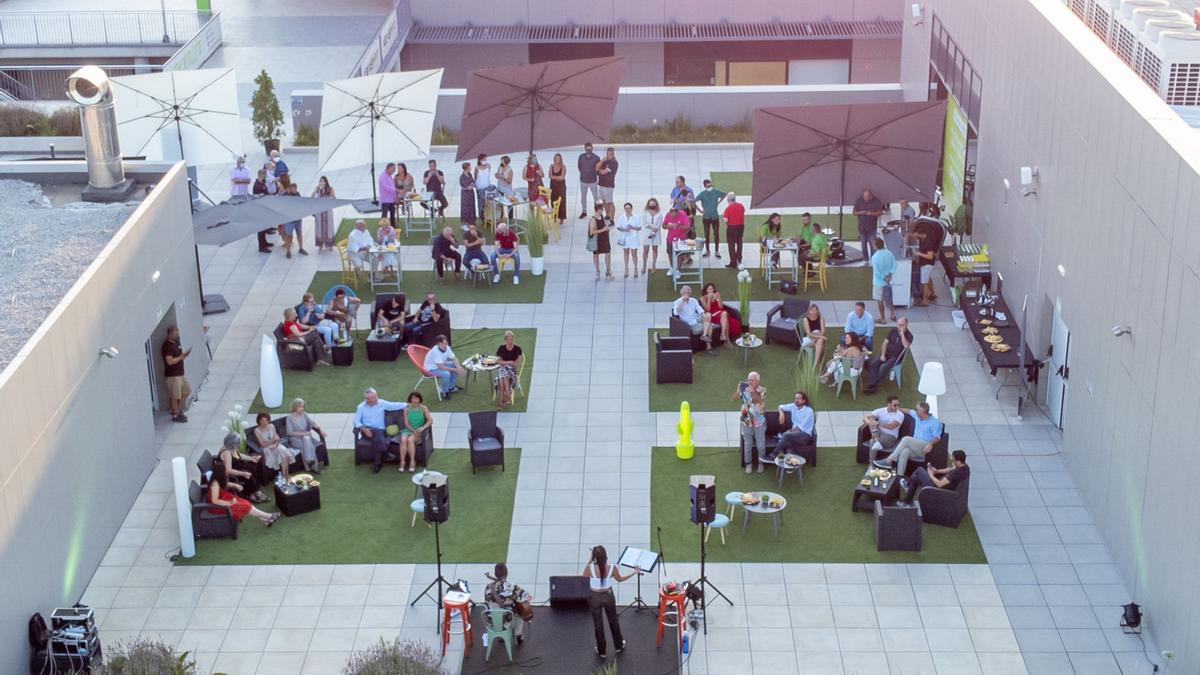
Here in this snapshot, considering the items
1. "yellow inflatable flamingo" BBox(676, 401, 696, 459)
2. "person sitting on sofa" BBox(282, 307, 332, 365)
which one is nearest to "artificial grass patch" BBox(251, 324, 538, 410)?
"person sitting on sofa" BBox(282, 307, 332, 365)

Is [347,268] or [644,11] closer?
[347,268]

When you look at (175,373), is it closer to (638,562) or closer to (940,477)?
(638,562)

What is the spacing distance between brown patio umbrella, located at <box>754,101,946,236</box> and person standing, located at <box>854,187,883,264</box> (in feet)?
0.61

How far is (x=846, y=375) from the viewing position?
21188mm

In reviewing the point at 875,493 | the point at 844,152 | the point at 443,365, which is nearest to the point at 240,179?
the point at 443,365

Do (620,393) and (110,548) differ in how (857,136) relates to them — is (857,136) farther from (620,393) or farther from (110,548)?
(110,548)

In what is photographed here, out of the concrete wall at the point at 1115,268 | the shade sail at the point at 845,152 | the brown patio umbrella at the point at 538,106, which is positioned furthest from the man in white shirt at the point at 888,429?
the brown patio umbrella at the point at 538,106

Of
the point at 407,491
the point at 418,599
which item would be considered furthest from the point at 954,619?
the point at 407,491

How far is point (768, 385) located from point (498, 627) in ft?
25.3

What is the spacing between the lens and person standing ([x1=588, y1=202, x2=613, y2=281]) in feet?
82.8

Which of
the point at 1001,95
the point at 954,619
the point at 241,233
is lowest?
the point at 954,619

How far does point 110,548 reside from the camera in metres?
17.6

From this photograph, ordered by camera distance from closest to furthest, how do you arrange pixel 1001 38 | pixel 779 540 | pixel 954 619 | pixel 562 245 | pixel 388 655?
pixel 388 655 < pixel 954 619 < pixel 779 540 < pixel 1001 38 < pixel 562 245

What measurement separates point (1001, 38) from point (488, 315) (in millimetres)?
9197
